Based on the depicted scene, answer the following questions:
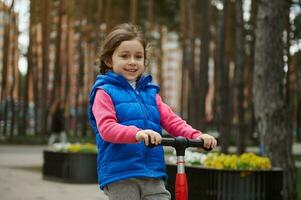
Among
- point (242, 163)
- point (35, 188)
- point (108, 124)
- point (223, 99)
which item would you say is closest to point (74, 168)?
point (35, 188)

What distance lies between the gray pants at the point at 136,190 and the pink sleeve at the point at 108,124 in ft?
0.87

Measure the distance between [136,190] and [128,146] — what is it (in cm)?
23

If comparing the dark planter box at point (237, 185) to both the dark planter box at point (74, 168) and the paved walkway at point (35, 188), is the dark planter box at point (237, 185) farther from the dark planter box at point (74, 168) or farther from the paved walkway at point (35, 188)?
the dark planter box at point (74, 168)

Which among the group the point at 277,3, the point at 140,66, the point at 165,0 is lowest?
the point at 140,66

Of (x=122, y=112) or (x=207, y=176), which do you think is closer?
(x=122, y=112)

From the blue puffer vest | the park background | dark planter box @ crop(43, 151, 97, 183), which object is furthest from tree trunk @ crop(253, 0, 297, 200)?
the blue puffer vest

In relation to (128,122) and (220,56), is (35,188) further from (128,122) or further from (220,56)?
(220,56)

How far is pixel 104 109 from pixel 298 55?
27041 mm

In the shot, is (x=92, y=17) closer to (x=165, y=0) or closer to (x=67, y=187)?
(x=165, y=0)

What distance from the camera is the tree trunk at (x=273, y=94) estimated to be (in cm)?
916

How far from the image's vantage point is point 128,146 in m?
3.36

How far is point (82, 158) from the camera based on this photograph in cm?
1284

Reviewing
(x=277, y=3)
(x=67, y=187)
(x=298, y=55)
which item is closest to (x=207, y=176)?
(x=277, y=3)

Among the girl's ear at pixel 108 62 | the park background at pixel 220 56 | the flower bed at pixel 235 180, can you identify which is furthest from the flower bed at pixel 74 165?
the girl's ear at pixel 108 62
